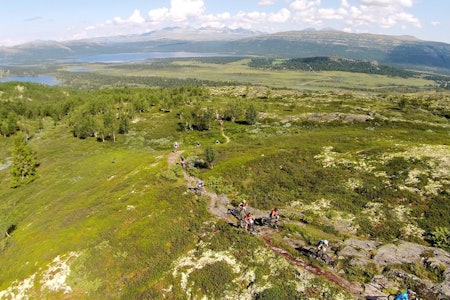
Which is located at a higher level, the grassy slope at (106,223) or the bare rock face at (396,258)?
the bare rock face at (396,258)

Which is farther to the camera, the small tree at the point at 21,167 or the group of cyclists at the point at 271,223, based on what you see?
the small tree at the point at 21,167

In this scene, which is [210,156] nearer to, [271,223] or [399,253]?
[271,223]

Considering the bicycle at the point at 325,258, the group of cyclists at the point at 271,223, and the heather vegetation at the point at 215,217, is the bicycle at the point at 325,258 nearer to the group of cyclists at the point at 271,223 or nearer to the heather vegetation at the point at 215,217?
the group of cyclists at the point at 271,223

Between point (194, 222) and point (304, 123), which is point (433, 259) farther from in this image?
point (304, 123)

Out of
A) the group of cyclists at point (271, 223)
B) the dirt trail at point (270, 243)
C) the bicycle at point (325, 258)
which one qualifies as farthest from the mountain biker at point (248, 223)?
the bicycle at point (325, 258)

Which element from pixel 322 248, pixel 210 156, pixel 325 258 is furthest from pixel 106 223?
pixel 325 258

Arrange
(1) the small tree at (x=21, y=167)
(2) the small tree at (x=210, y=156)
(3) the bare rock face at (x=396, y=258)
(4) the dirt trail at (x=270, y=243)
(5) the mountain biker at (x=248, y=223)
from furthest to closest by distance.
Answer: (1) the small tree at (x=21, y=167) < (2) the small tree at (x=210, y=156) < (5) the mountain biker at (x=248, y=223) < (4) the dirt trail at (x=270, y=243) < (3) the bare rock face at (x=396, y=258)
